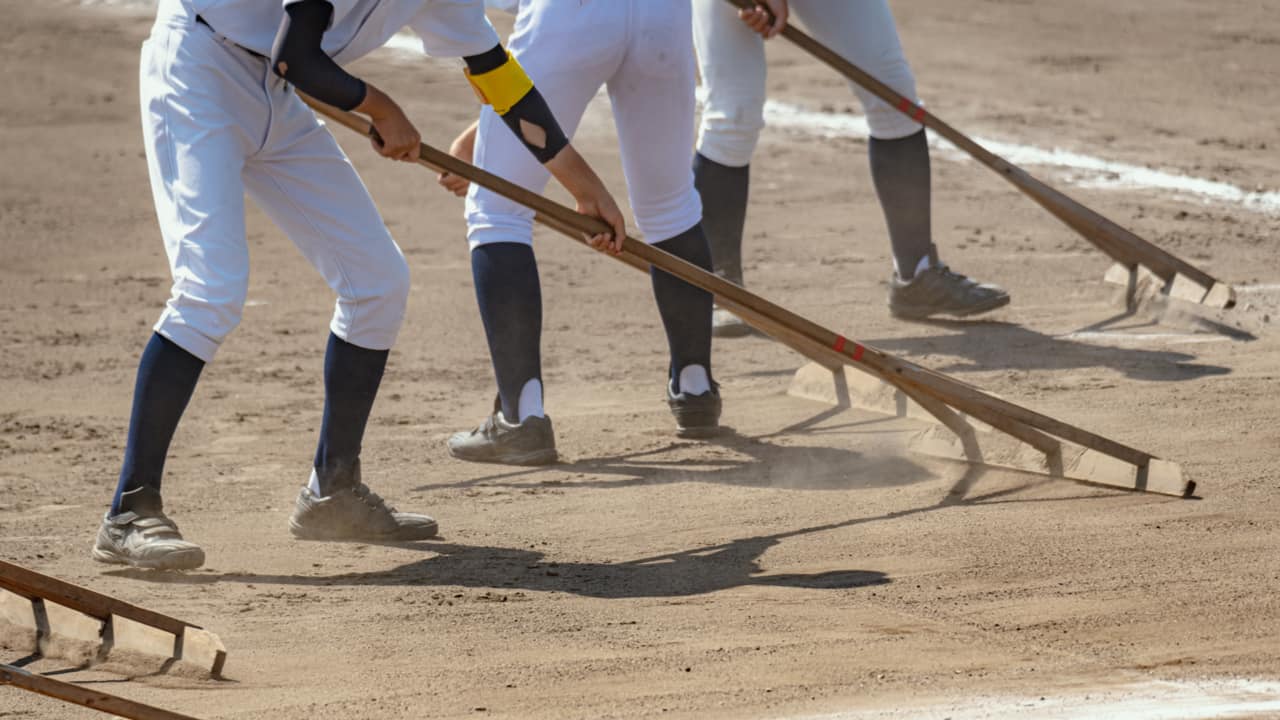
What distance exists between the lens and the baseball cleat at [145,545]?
3.95 meters

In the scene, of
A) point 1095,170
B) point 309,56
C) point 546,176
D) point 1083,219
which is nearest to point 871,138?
point 1083,219

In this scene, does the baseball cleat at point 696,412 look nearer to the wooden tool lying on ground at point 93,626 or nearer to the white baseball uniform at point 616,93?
the white baseball uniform at point 616,93

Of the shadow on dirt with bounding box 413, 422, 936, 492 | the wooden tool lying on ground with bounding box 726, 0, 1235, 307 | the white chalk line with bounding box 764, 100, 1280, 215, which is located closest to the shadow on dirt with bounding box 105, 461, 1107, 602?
the shadow on dirt with bounding box 413, 422, 936, 492

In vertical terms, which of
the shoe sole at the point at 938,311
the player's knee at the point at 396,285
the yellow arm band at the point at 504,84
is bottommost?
the shoe sole at the point at 938,311

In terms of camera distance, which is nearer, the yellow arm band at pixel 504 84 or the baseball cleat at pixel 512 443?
the yellow arm band at pixel 504 84

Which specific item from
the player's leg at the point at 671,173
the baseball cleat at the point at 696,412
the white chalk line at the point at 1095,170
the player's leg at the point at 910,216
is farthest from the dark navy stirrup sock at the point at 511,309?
the white chalk line at the point at 1095,170

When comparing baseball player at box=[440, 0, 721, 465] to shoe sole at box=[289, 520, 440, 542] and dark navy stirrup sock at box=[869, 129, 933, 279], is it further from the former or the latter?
dark navy stirrup sock at box=[869, 129, 933, 279]

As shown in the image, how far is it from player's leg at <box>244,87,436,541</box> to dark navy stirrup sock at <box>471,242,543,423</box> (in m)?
0.72

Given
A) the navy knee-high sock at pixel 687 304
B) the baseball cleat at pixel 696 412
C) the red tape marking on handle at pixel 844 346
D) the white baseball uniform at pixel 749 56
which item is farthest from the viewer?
the white baseball uniform at pixel 749 56

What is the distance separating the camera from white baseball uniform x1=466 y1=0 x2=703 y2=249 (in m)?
4.86

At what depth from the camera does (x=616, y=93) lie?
5.02 metres

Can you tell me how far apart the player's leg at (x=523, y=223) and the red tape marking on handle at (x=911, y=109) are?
1653 mm

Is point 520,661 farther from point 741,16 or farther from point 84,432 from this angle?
point 741,16

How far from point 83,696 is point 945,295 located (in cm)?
439
